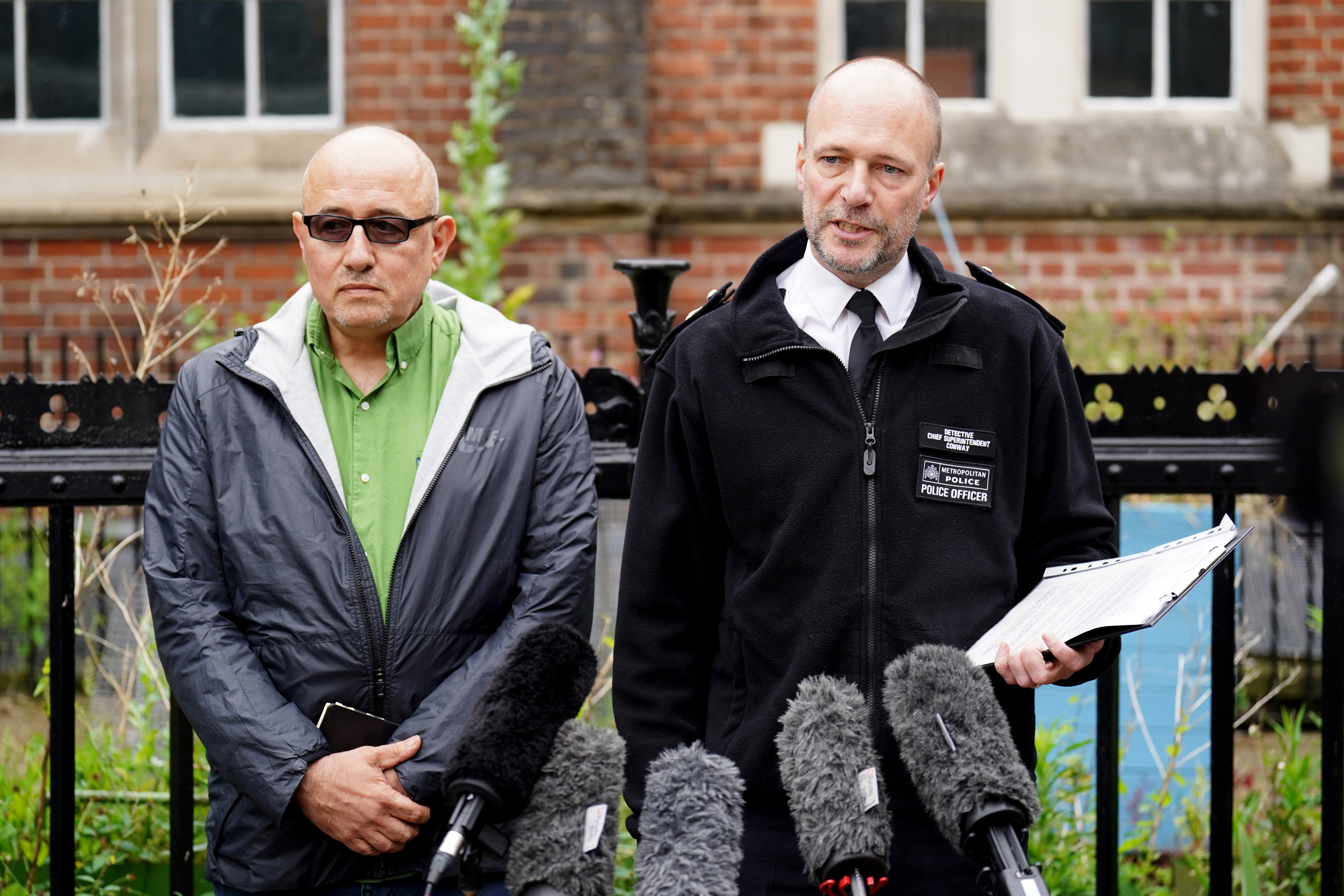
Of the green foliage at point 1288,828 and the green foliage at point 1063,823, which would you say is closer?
the green foliage at point 1063,823

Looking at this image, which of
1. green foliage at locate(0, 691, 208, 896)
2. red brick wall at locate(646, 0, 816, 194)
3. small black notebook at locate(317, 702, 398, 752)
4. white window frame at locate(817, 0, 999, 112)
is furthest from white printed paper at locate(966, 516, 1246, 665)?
white window frame at locate(817, 0, 999, 112)

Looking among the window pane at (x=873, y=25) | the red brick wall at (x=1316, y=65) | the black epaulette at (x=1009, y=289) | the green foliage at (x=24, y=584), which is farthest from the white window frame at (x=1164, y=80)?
the green foliage at (x=24, y=584)

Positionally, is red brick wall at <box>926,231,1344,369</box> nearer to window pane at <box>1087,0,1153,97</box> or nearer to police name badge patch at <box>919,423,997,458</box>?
window pane at <box>1087,0,1153,97</box>

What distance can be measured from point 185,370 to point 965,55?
658 cm

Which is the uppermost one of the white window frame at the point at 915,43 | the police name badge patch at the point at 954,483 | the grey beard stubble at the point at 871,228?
the white window frame at the point at 915,43

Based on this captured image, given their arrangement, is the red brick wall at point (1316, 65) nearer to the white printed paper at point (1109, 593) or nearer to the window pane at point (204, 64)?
the window pane at point (204, 64)

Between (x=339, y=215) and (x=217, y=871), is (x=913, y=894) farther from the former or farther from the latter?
(x=339, y=215)

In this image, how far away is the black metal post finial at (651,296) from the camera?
298cm

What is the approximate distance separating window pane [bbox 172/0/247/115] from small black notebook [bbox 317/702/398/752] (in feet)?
20.9

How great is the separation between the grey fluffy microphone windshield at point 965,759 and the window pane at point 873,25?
668 cm

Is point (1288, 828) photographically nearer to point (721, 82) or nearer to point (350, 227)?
point (350, 227)

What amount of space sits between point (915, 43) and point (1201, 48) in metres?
1.77

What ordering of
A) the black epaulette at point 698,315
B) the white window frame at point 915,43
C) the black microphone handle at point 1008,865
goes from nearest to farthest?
the black microphone handle at point 1008,865 → the black epaulette at point 698,315 → the white window frame at point 915,43

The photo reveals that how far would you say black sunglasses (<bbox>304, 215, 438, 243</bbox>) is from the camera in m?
2.35
